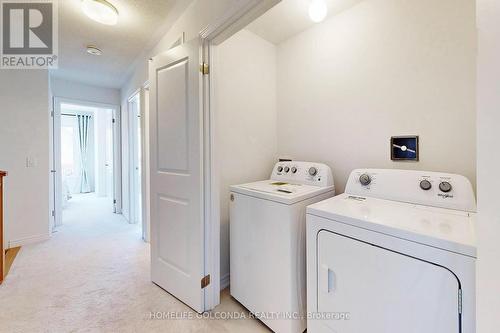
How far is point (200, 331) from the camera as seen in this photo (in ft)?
4.66

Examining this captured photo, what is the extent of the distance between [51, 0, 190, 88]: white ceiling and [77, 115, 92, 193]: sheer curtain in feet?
11.9

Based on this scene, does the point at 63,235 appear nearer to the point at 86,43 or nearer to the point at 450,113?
the point at 86,43

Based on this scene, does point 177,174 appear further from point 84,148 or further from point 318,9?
point 84,148

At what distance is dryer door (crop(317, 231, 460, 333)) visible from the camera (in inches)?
31.6

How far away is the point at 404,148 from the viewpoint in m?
1.50

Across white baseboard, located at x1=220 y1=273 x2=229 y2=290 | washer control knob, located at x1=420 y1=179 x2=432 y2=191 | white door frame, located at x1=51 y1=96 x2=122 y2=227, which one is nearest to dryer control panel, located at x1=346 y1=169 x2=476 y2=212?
washer control knob, located at x1=420 y1=179 x2=432 y2=191

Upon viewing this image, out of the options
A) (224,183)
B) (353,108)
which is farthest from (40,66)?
(353,108)

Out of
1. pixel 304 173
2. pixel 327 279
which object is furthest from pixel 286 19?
pixel 327 279

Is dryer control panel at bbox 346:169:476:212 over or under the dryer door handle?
over

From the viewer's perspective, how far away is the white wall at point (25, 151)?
2.64 m

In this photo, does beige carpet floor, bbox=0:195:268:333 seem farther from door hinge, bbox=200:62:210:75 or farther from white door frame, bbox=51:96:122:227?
door hinge, bbox=200:62:210:75

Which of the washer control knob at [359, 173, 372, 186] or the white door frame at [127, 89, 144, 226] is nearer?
the washer control knob at [359, 173, 372, 186]

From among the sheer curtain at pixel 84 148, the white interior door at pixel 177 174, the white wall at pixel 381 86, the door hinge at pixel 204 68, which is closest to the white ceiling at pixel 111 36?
the white interior door at pixel 177 174

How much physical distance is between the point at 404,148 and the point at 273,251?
1.12 m
